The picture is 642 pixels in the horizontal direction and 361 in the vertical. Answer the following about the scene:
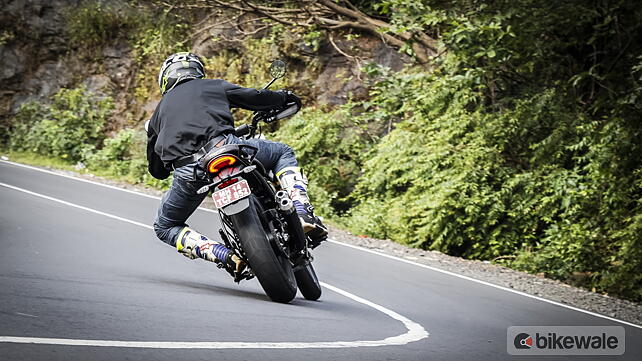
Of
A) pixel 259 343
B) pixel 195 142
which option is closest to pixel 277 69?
pixel 195 142

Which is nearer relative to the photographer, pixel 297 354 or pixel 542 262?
pixel 297 354

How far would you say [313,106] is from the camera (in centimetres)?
1988

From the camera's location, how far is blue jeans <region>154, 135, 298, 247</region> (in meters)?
5.96

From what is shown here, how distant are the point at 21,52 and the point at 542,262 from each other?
2232 centimetres

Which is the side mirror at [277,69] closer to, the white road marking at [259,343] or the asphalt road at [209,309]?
the asphalt road at [209,309]

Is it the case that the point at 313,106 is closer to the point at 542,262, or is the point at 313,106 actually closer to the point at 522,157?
the point at 522,157

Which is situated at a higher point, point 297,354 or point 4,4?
point 4,4


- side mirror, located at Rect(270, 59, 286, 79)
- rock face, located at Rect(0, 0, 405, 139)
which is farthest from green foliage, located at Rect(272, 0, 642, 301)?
rock face, located at Rect(0, 0, 405, 139)

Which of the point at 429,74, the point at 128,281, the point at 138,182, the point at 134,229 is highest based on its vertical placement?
the point at 429,74

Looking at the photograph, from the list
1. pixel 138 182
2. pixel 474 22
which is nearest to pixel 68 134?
pixel 138 182

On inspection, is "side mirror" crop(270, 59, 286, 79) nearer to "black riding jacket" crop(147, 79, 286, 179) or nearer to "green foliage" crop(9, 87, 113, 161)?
"black riding jacket" crop(147, 79, 286, 179)

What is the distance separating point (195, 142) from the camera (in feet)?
18.2

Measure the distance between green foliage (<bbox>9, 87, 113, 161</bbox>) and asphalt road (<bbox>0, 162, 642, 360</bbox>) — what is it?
12.7 m

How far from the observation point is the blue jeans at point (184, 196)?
19.6 ft
